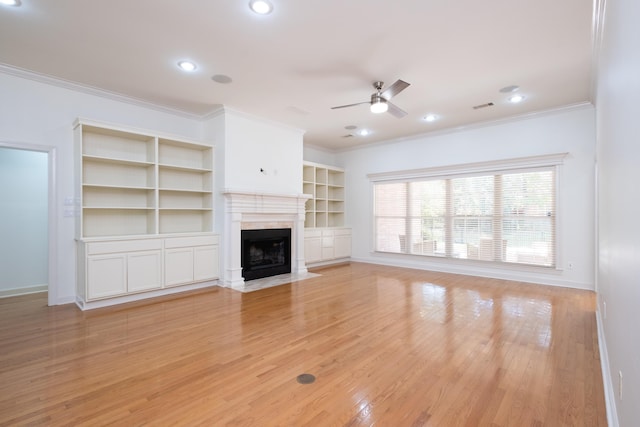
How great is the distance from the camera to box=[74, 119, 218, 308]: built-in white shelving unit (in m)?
4.23

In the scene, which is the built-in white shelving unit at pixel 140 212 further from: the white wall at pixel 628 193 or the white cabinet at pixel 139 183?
the white wall at pixel 628 193

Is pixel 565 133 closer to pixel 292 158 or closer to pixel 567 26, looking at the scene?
pixel 567 26

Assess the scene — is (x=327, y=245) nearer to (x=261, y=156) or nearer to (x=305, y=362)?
(x=261, y=156)

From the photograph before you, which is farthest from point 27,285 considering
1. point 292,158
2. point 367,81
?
point 367,81

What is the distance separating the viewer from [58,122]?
4344mm

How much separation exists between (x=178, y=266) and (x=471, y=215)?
556 cm

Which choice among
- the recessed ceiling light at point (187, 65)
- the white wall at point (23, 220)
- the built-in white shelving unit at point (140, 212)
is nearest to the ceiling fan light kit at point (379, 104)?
the recessed ceiling light at point (187, 65)

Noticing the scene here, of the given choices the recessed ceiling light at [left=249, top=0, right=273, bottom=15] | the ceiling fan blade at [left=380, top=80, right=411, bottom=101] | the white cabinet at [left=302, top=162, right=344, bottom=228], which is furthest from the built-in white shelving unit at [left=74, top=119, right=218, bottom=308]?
the ceiling fan blade at [left=380, top=80, right=411, bottom=101]

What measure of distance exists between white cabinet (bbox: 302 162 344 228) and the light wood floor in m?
3.46

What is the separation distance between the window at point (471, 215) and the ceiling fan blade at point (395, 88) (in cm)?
332

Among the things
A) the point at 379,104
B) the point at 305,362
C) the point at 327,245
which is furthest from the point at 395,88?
the point at 327,245

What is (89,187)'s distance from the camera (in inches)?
179

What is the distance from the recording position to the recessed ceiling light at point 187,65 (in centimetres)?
377

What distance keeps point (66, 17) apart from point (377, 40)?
2.99m
